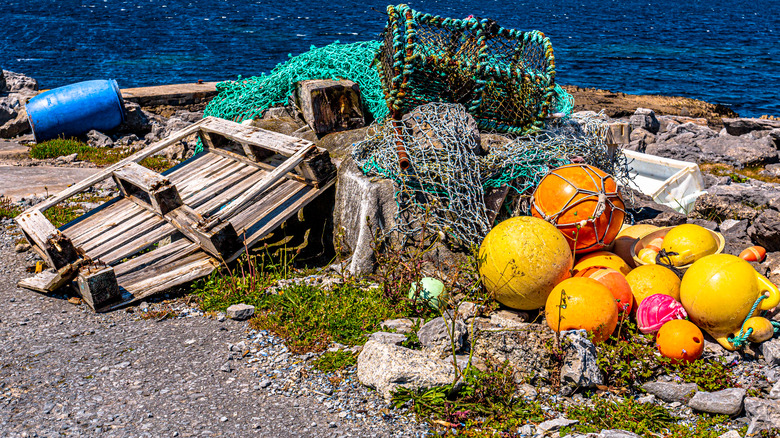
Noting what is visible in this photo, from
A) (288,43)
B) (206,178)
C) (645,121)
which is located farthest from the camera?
(288,43)

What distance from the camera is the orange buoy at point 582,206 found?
4637mm

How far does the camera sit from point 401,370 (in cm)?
343

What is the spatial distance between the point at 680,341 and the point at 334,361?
2.35m

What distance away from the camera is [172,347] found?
4023mm

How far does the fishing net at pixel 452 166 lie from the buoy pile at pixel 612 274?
1.42 feet

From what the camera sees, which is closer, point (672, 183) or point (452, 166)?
point (452, 166)

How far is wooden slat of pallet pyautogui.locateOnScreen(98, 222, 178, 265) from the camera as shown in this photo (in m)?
4.89

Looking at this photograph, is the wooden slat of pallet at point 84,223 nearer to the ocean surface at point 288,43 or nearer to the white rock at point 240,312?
the white rock at point 240,312

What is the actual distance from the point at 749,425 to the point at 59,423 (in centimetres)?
394

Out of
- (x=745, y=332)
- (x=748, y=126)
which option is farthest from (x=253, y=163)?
(x=748, y=126)

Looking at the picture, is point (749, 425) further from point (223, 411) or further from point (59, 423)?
point (59, 423)

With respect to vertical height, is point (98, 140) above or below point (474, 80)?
below

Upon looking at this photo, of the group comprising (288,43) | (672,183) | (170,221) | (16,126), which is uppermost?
(170,221)

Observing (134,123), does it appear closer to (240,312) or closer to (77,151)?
(77,151)
